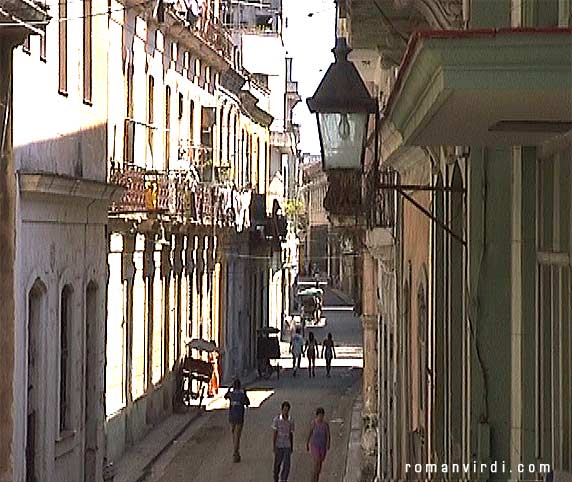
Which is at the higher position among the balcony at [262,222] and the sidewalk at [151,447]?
the balcony at [262,222]

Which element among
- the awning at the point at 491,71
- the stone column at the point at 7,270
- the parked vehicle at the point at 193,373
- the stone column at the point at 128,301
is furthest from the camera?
the parked vehicle at the point at 193,373

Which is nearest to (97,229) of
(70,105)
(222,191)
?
(70,105)

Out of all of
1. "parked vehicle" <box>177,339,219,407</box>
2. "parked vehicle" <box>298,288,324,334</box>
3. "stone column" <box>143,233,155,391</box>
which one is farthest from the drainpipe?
"parked vehicle" <box>298,288,324,334</box>

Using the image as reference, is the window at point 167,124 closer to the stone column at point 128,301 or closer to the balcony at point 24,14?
the stone column at point 128,301

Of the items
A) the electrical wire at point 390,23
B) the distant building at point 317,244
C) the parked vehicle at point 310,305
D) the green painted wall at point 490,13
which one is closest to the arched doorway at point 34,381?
the electrical wire at point 390,23

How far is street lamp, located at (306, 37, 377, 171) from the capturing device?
8258 mm

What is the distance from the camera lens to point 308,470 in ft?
75.9

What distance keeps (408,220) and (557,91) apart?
955 centimetres

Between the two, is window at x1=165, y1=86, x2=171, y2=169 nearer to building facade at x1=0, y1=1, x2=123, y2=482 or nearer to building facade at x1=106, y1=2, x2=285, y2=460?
building facade at x1=106, y1=2, x2=285, y2=460

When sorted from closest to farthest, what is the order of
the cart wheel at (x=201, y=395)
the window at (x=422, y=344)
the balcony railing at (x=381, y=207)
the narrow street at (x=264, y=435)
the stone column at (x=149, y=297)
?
1. the window at (x=422, y=344)
2. the balcony railing at (x=381, y=207)
3. the narrow street at (x=264, y=435)
4. the stone column at (x=149, y=297)
5. the cart wheel at (x=201, y=395)

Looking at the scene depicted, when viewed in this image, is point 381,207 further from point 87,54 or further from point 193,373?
point 193,373

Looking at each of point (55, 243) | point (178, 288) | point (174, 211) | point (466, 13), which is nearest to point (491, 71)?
point (466, 13)

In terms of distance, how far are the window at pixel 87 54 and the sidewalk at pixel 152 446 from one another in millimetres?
6055

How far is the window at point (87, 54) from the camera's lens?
18719mm
